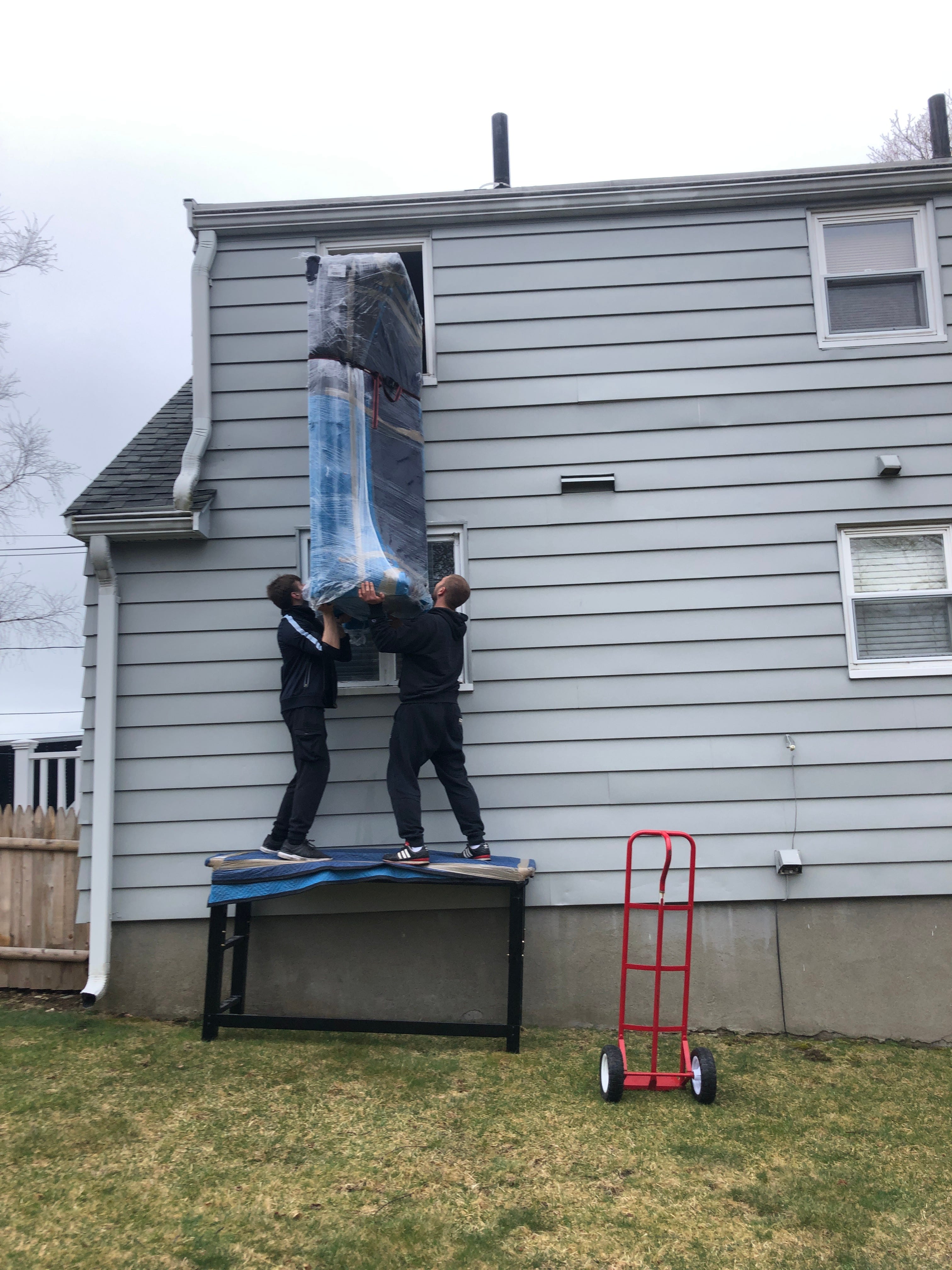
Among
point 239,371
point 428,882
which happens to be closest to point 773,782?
point 428,882

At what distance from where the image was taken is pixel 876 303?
20.4 feet

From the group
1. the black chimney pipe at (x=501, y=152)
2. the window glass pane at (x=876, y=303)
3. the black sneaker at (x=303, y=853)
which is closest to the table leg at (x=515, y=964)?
the black sneaker at (x=303, y=853)

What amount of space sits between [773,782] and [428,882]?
2325mm

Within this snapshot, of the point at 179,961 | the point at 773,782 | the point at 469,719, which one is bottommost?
the point at 179,961

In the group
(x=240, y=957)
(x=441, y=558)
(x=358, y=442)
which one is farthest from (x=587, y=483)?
(x=240, y=957)

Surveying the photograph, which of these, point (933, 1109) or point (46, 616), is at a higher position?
point (46, 616)

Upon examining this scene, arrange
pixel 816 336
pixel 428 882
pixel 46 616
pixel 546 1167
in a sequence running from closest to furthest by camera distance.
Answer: pixel 546 1167 → pixel 428 882 → pixel 816 336 → pixel 46 616

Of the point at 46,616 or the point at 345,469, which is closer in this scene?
the point at 345,469

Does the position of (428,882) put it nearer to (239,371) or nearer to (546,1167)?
(546,1167)

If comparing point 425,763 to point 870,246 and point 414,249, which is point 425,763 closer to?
point 414,249

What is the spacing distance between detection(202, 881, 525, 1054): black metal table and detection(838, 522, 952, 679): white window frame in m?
2.66

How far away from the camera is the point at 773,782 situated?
18.7ft

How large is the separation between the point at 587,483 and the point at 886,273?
2.58 m

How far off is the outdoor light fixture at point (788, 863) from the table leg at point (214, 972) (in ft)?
11.0
